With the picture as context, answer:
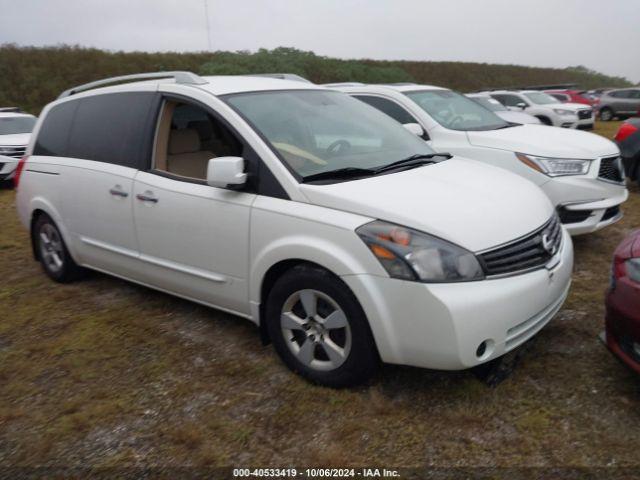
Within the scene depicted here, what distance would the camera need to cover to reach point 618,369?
307 centimetres

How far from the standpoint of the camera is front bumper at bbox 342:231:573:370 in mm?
2535

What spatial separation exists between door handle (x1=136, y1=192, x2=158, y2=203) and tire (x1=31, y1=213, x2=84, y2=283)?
131cm

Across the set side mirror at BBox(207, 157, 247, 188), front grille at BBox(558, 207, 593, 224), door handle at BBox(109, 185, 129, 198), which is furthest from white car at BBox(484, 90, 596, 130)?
side mirror at BBox(207, 157, 247, 188)

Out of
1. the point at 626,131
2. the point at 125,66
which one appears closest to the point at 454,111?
the point at 626,131

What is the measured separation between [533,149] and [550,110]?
14.1 m

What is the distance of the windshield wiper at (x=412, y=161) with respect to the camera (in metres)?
3.33

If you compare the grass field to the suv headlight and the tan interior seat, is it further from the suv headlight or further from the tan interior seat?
the suv headlight

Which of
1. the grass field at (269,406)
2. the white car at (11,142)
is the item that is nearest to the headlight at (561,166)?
the grass field at (269,406)

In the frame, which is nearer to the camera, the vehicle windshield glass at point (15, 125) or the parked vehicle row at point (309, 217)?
the parked vehicle row at point (309, 217)

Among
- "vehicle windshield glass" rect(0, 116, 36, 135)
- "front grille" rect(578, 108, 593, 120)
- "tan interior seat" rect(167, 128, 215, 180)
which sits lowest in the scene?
"vehicle windshield glass" rect(0, 116, 36, 135)

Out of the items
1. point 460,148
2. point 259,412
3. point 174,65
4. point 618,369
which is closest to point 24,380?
point 259,412

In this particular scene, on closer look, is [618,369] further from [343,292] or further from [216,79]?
[216,79]

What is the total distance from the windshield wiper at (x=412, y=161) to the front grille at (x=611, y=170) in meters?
2.03

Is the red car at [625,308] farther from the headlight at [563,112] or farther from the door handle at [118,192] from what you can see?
the headlight at [563,112]
